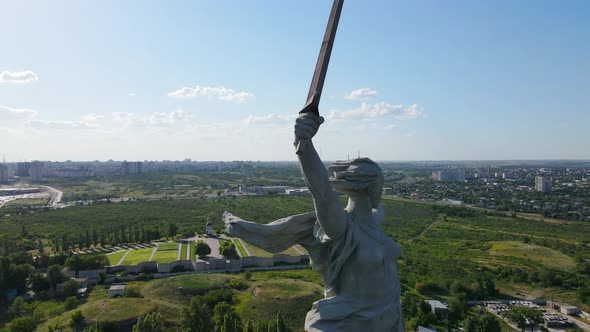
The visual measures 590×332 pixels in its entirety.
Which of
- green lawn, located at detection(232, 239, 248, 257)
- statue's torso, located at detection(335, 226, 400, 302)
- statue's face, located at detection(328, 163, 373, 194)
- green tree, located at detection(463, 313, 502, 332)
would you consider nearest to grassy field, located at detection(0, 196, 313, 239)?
green lawn, located at detection(232, 239, 248, 257)

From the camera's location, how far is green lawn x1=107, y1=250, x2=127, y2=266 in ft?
96.8

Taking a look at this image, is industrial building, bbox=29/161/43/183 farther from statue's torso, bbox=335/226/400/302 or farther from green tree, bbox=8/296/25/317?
statue's torso, bbox=335/226/400/302

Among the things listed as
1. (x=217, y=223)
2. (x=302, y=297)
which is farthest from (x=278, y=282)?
(x=217, y=223)

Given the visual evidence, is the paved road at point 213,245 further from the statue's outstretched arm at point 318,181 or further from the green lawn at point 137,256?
the statue's outstretched arm at point 318,181

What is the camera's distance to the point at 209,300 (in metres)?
20.8

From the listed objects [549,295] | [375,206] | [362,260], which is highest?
[375,206]

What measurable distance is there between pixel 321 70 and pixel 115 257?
31.2 meters

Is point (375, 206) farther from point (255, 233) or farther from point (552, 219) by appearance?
Result: point (552, 219)

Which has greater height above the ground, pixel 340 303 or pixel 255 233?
pixel 255 233

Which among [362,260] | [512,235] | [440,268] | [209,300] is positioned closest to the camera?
[362,260]

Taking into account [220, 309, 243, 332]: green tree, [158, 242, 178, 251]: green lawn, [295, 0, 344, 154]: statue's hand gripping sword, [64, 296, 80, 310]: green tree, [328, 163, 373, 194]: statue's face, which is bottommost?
[64, 296, 80, 310]: green tree

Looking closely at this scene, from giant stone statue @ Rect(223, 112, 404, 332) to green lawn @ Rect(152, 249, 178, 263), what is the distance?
2679 cm

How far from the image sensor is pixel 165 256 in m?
30.9

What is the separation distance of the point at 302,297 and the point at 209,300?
14.8 ft
